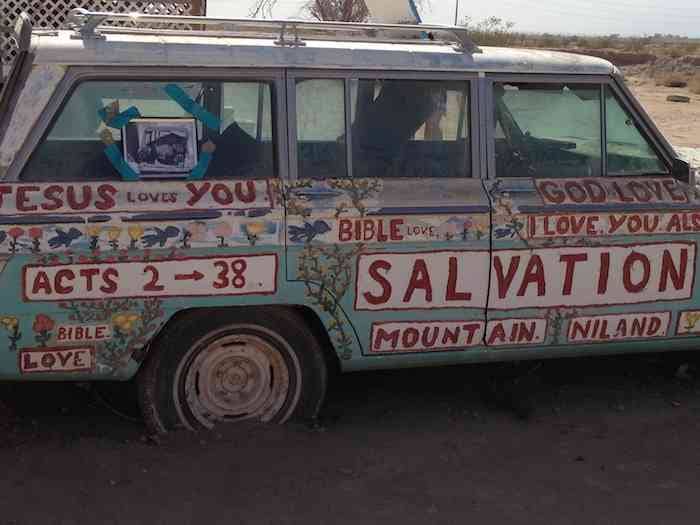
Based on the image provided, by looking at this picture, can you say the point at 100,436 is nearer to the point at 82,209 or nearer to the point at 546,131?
the point at 82,209

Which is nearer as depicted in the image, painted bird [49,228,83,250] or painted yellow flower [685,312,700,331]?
painted bird [49,228,83,250]

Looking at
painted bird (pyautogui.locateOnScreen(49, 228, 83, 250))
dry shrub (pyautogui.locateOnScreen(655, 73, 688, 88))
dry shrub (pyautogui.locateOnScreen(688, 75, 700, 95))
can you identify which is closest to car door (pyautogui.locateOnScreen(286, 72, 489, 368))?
painted bird (pyautogui.locateOnScreen(49, 228, 83, 250))

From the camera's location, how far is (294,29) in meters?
4.19

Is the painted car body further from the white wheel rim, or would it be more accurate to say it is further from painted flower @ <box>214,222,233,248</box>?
the white wheel rim

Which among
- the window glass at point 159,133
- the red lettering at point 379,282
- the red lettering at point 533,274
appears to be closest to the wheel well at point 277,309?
the red lettering at point 379,282

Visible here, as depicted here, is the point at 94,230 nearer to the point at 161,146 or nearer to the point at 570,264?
the point at 161,146

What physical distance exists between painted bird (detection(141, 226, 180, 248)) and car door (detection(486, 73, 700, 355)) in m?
1.45

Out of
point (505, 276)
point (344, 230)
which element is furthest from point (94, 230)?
point (505, 276)

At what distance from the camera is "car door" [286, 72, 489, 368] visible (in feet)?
13.2

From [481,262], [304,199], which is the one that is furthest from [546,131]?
[304,199]

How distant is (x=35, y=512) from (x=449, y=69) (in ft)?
8.43

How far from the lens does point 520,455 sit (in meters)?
4.22

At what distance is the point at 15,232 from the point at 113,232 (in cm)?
38

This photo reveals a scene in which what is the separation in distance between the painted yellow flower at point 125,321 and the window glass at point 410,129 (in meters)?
1.15
